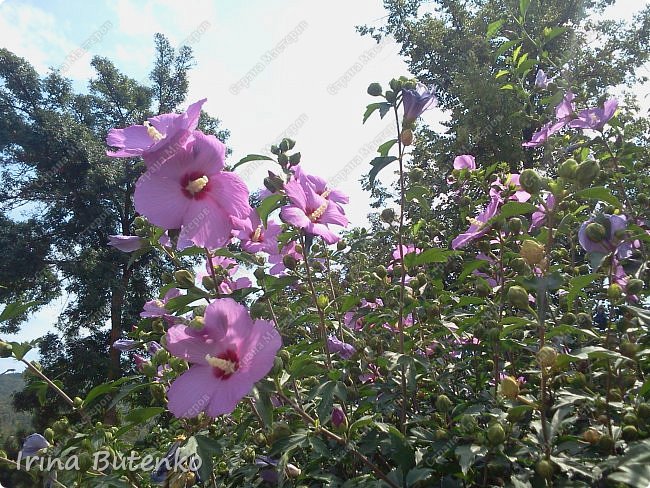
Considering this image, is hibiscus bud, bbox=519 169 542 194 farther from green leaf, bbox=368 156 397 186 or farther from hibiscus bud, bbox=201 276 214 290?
hibiscus bud, bbox=201 276 214 290

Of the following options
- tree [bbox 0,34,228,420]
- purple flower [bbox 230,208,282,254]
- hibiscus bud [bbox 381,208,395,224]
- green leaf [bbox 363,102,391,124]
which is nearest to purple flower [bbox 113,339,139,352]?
purple flower [bbox 230,208,282,254]

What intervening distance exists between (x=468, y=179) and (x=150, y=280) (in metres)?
14.5

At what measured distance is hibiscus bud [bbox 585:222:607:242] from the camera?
1.18 meters

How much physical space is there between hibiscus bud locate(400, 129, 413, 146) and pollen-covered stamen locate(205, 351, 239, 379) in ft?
2.38

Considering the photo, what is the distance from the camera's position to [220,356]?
1.19 meters

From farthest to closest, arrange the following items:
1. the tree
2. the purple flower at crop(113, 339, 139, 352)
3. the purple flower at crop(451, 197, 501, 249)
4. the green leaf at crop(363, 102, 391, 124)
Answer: the tree < the purple flower at crop(113, 339, 139, 352) < the purple flower at crop(451, 197, 501, 249) < the green leaf at crop(363, 102, 391, 124)

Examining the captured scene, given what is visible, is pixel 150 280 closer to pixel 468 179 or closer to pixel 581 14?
pixel 581 14

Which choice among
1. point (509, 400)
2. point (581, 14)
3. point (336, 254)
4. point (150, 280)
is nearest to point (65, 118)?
point (150, 280)

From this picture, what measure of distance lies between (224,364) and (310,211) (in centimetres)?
52

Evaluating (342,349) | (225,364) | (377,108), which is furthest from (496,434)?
(377,108)

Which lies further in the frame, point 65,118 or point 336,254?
point 65,118

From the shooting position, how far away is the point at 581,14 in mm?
11445

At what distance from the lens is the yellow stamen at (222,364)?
112cm

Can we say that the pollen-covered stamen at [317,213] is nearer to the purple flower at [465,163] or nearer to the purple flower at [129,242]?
the purple flower at [129,242]
